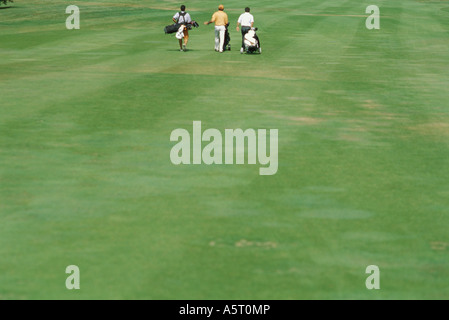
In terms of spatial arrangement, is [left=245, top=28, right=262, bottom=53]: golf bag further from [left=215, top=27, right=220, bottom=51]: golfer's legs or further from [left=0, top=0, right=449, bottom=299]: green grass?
[left=0, top=0, right=449, bottom=299]: green grass

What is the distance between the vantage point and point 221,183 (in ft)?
40.5

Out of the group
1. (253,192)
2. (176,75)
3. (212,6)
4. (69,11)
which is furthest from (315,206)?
(212,6)

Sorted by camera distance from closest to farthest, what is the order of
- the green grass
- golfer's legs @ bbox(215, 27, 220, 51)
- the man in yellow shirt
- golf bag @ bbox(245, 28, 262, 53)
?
1. the green grass
2. golf bag @ bbox(245, 28, 262, 53)
3. the man in yellow shirt
4. golfer's legs @ bbox(215, 27, 220, 51)

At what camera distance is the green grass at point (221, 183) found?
28.3 feet

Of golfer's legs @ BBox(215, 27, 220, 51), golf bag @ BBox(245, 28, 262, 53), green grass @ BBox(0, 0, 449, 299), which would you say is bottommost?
green grass @ BBox(0, 0, 449, 299)

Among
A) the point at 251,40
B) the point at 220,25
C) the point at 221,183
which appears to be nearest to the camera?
the point at 221,183

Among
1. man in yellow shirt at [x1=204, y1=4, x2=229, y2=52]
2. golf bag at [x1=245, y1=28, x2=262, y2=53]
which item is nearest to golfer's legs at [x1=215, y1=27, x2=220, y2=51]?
man in yellow shirt at [x1=204, y1=4, x2=229, y2=52]

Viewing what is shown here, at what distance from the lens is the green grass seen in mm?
8617

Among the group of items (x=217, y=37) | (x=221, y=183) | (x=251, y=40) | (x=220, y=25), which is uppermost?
(x=220, y=25)

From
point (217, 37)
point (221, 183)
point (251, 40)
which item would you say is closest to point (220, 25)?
point (217, 37)

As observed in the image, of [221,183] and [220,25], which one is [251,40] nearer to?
[220,25]

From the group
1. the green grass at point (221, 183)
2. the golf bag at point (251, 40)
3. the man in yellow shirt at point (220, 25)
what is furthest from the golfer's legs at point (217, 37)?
the green grass at point (221, 183)

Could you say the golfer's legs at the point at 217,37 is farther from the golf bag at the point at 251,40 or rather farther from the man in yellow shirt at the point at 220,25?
the golf bag at the point at 251,40

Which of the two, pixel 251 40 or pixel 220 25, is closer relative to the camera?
pixel 251 40
